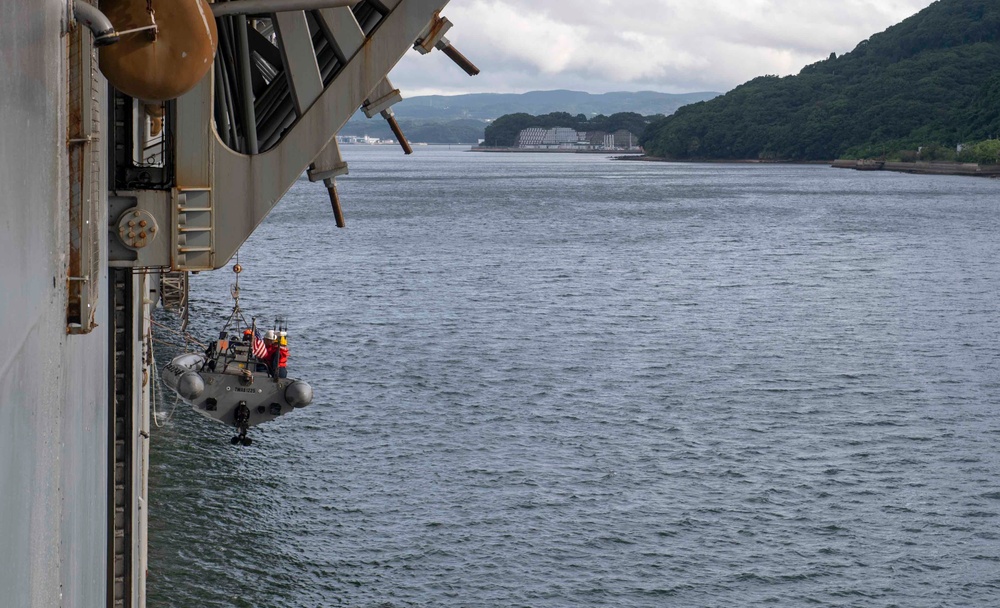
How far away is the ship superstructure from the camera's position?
4617mm

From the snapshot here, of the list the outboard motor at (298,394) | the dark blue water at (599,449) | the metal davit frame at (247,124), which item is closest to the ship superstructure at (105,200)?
the metal davit frame at (247,124)

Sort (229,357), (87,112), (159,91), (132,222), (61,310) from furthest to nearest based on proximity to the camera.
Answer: (229,357)
(132,222)
(159,91)
(87,112)
(61,310)

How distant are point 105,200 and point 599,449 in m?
27.4

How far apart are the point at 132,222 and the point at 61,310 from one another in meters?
4.41

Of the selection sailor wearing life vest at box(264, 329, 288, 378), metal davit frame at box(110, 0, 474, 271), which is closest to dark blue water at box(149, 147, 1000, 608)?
sailor wearing life vest at box(264, 329, 288, 378)

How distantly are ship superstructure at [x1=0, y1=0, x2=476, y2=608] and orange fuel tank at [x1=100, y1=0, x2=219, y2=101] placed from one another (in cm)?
3

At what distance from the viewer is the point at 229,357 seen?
3055 centimetres

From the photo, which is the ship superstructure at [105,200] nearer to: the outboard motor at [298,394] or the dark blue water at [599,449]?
the dark blue water at [599,449]

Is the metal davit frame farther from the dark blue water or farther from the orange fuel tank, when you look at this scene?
the dark blue water

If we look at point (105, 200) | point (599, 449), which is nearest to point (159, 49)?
point (105, 200)

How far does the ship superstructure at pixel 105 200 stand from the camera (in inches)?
182

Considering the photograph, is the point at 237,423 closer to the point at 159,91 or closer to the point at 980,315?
the point at 159,91

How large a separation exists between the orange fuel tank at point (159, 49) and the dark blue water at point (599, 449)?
1858cm

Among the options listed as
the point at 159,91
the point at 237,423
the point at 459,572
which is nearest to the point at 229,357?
the point at 237,423
